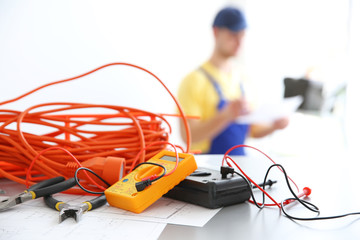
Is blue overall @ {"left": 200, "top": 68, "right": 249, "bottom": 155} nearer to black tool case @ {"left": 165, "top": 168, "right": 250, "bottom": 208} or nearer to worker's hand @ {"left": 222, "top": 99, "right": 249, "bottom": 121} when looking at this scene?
worker's hand @ {"left": 222, "top": 99, "right": 249, "bottom": 121}

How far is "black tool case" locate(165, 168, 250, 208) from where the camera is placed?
53cm

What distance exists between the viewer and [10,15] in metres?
1.78

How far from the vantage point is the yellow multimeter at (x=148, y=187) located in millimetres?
513

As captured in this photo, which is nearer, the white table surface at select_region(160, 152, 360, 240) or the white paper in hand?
the white table surface at select_region(160, 152, 360, 240)

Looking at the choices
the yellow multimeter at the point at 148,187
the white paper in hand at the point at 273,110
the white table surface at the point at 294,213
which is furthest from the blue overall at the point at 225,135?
the yellow multimeter at the point at 148,187

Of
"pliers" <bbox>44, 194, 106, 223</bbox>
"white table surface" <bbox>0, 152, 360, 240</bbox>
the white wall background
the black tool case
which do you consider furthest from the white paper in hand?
"pliers" <bbox>44, 194, 106, 223</bbox>

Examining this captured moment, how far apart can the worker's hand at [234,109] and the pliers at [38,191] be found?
1.93 meters

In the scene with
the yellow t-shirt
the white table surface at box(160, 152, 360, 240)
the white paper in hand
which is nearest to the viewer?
the white table surface at box(160, 152, 360, 240)

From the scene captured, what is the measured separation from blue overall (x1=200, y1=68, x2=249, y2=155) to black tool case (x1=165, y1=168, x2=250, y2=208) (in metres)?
1.89

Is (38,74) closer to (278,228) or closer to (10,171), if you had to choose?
(10,171)

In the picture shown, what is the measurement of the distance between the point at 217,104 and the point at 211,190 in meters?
2.00

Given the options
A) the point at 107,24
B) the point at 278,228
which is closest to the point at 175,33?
the point at 107,24

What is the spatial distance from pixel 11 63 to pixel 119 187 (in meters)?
1.50

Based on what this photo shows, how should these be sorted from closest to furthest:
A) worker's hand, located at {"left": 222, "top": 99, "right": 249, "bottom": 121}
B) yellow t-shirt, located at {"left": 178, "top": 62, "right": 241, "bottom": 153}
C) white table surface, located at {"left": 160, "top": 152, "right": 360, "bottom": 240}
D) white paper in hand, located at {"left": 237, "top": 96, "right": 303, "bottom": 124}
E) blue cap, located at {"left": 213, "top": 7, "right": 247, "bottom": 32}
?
white table surface, located at {"left": 160, "top": 152, "right": 360, "bottom": 240} < white paper in hand, located at {"left": 237, "top": 96, "right": 303, "bottom": 124} < yellow t-shirt, located at {"left": 178, "top": 62, "right": 241, "bottom": 153} < worker's hand, located at {"left": 222, "top": 99, "right": 249, "bottom": 121} < blue cap, located at {"left": 213, "top": 7, "right": 247, "bottom": 32}
